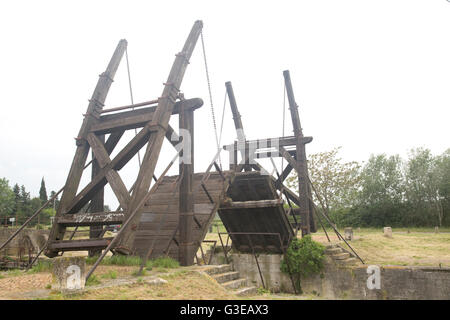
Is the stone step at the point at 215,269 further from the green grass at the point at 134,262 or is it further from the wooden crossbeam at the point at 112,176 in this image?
the wooden crossbeam at the point at 112,176

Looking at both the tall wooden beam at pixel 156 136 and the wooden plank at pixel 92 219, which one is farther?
the wooden plank at pixel 92 219

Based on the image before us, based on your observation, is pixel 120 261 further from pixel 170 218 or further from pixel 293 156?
pixel 293 156

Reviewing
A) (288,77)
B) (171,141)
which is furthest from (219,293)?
(288,77)

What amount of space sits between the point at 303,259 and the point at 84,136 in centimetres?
962

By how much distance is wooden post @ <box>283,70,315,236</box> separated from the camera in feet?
47.4

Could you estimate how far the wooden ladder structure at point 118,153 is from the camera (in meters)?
7.80

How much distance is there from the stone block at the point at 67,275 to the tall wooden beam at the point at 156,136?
5.07 feet

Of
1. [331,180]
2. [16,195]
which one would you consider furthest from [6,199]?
[331,180]

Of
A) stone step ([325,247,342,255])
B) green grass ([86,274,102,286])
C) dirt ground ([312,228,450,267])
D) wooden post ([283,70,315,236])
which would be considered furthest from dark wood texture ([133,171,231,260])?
dirt ground ([312,228,450,267])

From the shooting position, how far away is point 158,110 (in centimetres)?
860

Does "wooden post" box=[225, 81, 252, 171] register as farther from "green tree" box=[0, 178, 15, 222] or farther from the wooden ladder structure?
"green tree" box=[0, 178, 15, 222]

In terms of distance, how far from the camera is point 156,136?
8.32m

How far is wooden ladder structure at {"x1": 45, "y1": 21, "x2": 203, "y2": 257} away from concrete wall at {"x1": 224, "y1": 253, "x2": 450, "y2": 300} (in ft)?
23.5

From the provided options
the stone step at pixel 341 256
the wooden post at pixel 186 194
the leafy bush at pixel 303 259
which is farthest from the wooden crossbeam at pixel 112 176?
the stone step at pixel 341 256
